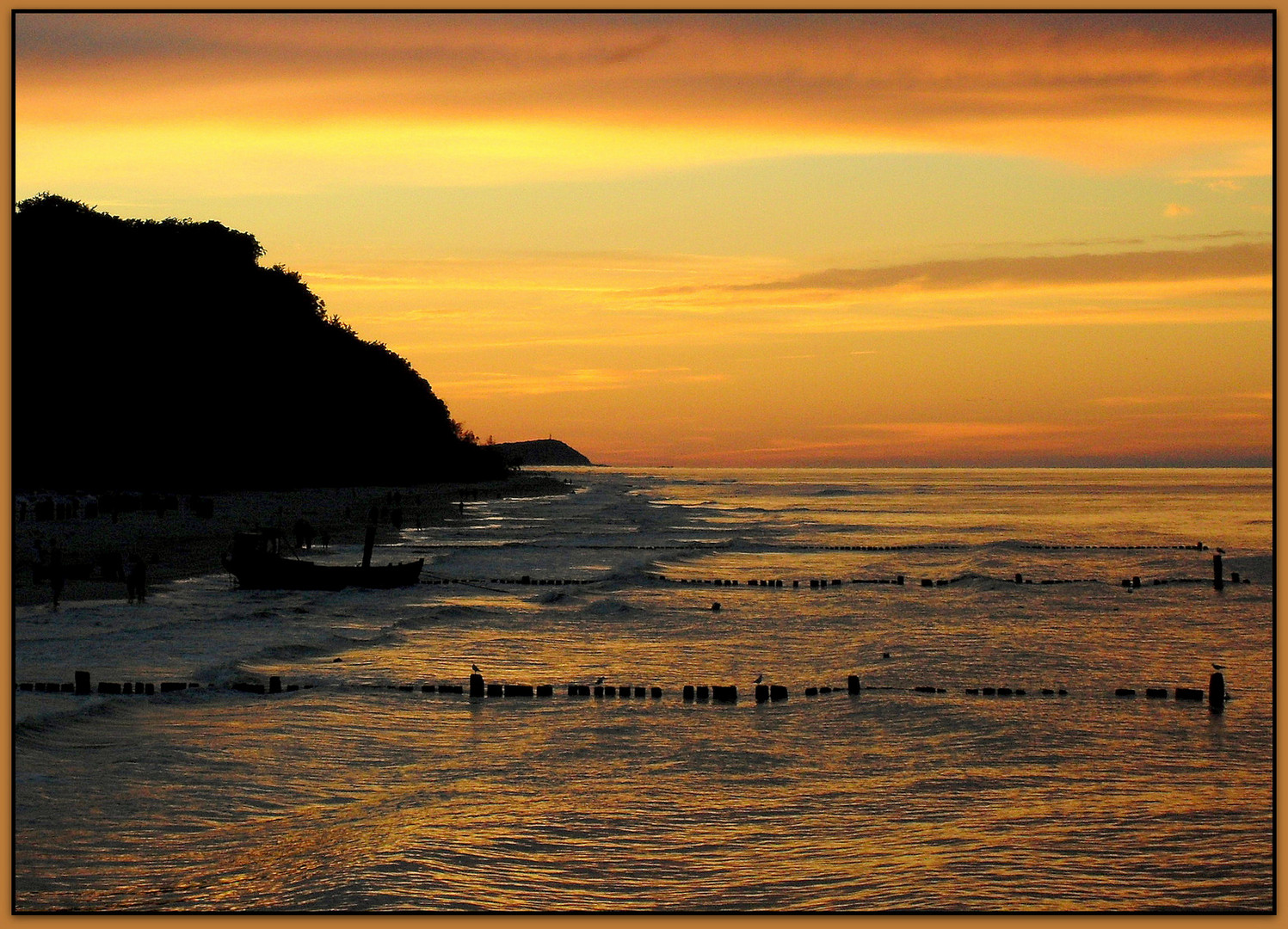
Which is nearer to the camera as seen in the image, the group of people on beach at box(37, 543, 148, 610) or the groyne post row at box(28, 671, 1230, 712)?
the groyne post row at box(28, 671, 1230, 712)

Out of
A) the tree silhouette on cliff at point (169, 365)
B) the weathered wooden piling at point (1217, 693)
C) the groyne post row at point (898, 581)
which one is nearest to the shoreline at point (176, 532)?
the tree silhouette on cliff at point (169, 365)

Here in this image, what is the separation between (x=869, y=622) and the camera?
111 ft

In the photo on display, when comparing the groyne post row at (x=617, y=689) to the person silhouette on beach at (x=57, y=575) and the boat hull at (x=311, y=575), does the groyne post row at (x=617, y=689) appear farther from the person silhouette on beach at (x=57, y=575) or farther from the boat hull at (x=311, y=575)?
the boat hull at (x=311, y=575)

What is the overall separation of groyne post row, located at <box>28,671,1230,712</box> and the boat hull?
15297mm

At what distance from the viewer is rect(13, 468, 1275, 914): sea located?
40.3ft

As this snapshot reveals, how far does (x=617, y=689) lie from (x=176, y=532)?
39.0 metres

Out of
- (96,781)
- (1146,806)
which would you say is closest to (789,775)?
(1146,806)

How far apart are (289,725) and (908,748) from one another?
904 centimetres

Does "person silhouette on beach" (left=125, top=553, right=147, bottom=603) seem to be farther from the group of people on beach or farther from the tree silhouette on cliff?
the tree silhouette on cliff

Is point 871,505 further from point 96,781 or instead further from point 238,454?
point 96,781

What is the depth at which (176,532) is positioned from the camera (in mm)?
55562

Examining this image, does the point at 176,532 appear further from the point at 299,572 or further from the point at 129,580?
the point at 129,580

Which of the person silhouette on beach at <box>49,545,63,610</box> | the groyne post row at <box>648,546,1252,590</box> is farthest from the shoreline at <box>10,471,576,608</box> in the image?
the groyne post row at <box>648,546,1252,590</box>

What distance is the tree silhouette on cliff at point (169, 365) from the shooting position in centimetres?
9906
